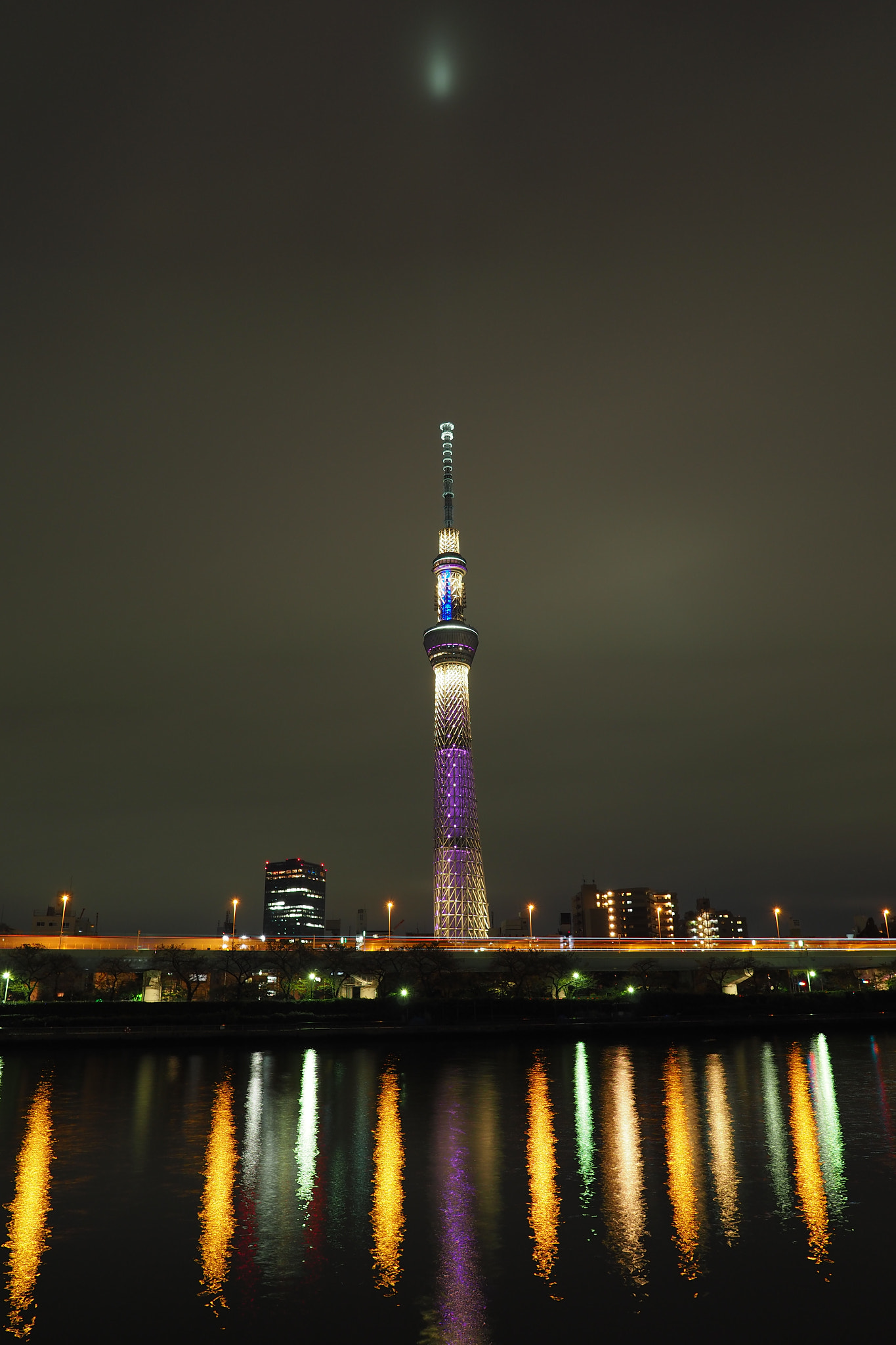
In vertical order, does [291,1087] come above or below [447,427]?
below

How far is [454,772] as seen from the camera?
14038 cm

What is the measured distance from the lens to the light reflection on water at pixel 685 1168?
17922mm

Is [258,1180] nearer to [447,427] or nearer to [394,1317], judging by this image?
[394,1317]

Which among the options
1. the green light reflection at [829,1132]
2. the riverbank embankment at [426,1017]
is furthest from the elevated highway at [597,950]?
the green light reflection at [829,1132]

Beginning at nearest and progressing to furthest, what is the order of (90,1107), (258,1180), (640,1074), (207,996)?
(258,1180) < (90,1107) < (640,1074) < (207,996)

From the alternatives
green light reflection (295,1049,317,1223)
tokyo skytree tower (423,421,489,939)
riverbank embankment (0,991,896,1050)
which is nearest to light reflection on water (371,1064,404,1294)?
green light reflection (295,1049,317,1223)

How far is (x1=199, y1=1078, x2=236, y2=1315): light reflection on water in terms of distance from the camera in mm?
16203

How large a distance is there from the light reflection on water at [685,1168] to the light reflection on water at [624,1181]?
2.53 ft

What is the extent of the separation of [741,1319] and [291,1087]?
29.8 metres

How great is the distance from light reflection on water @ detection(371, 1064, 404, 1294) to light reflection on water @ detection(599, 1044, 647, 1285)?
4438mm

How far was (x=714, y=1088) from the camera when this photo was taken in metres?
39.4

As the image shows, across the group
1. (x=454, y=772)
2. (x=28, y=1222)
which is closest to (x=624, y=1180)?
(x=28, y=1222)

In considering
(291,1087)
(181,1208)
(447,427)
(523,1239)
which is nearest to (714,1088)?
(291,1087)

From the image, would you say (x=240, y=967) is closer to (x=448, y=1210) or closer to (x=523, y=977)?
(x=523, y=977)
